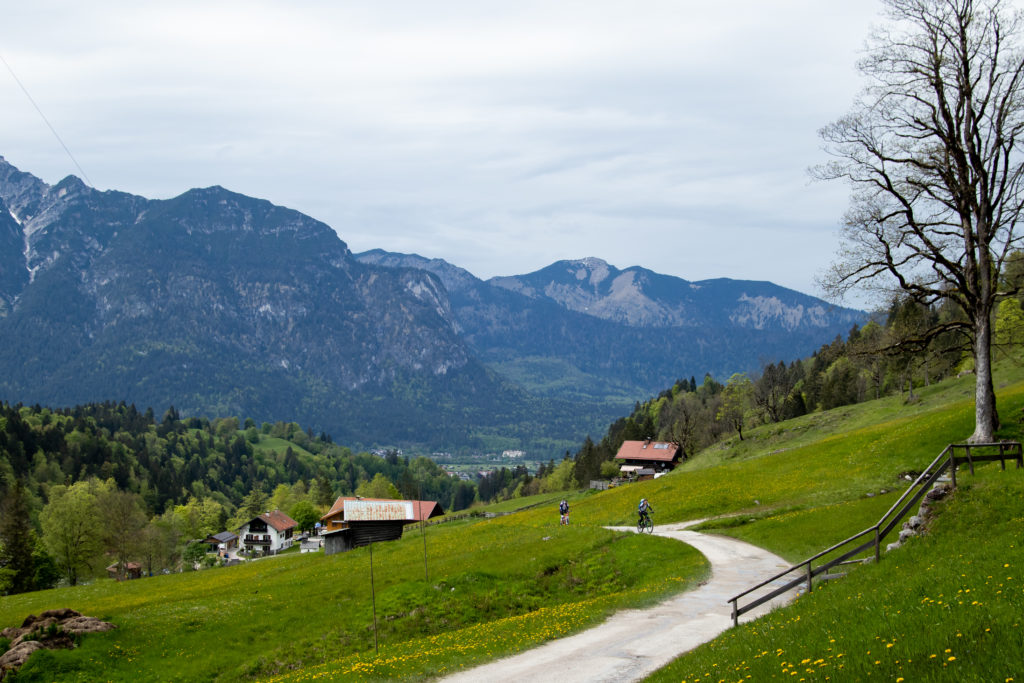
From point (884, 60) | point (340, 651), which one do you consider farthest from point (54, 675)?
point (884, 60)

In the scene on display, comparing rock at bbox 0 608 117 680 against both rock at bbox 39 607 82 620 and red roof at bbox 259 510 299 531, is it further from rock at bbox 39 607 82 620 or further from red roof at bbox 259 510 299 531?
red roof at bbox 259 510 299 531

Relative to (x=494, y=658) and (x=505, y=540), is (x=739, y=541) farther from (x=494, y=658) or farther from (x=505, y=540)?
(x=494, y=658)

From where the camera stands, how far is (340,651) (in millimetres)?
30766

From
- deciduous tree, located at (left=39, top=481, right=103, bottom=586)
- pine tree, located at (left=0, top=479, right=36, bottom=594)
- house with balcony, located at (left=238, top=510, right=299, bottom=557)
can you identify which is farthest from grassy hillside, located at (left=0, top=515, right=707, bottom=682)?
house with balcony, located at (left=238, top=510, right=299, bottom=557)

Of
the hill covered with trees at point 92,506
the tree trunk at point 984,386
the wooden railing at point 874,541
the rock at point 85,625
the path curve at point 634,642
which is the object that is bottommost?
the hill covered with trees at point 92,506

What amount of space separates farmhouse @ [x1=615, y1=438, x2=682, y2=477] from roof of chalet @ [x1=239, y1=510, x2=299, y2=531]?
6742cm

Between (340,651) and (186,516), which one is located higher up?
(340,651)

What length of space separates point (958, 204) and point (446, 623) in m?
29.7

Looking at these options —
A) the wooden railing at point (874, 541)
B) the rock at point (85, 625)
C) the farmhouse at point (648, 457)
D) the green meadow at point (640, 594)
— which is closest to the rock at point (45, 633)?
the rock at point (85, 625)

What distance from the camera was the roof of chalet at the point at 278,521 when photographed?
13712cm

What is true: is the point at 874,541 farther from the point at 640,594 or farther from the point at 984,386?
the point at 984,386

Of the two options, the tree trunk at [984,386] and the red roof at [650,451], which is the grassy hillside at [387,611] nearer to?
the tree trunk at [984,386]

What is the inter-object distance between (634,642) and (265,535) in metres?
130

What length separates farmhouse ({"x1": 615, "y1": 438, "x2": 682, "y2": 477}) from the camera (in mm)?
114688
